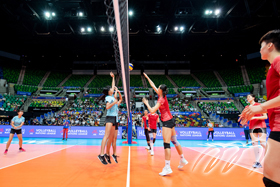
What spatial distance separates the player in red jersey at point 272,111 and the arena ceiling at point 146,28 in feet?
58.5

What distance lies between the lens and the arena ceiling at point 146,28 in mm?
18594

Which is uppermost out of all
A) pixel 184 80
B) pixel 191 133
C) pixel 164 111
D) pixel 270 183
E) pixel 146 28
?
pixel 146 28

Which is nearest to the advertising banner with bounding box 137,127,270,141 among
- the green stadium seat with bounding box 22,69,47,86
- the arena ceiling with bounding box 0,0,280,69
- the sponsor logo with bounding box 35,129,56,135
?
the sponsor logo with bounding box 35,129,56,135

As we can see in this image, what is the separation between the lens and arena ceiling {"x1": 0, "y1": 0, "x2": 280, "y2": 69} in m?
18.6

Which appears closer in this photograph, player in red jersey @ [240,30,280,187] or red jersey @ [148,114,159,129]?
player in red jersey @ [240,30,280,187]

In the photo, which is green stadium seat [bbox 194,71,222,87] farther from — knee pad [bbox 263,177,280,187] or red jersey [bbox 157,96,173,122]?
knee pad [bbox 263,177,280,187]

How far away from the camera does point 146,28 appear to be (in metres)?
24.3

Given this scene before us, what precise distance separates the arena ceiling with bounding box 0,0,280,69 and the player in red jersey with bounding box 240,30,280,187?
17.8m

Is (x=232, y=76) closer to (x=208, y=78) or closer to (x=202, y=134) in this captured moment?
(x=208, y=78)

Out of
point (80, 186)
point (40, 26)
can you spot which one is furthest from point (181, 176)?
point (40, 26)

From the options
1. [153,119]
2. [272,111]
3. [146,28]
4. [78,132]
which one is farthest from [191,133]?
[146,28]

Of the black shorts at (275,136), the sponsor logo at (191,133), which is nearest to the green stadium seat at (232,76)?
the sponsor logo at (191,133)

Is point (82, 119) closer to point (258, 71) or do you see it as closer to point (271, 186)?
point (271, 186)

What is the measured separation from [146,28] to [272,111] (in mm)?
24727
